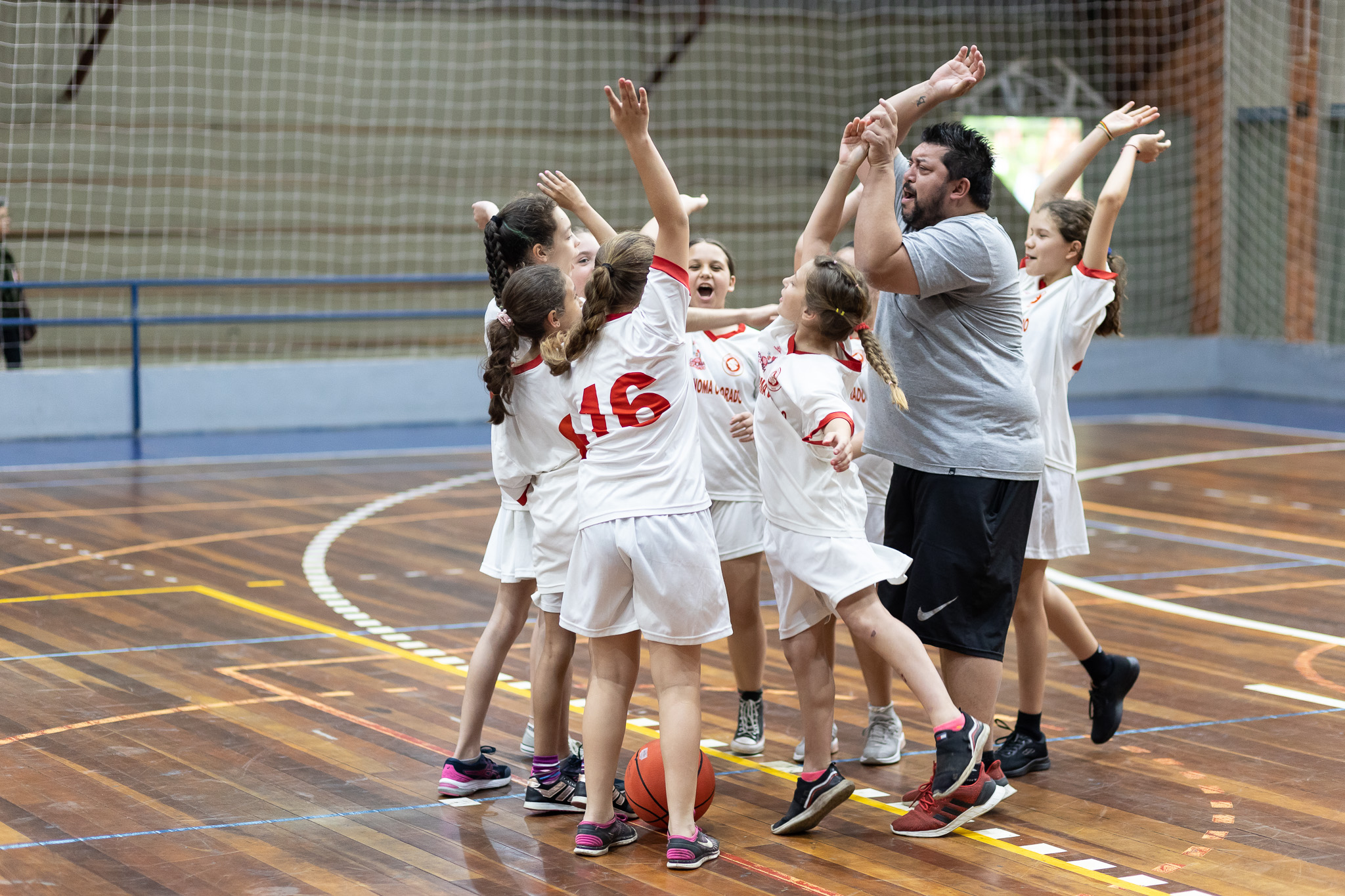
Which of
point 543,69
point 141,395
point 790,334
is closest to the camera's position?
point 790,334

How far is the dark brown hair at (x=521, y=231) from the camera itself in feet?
13.8

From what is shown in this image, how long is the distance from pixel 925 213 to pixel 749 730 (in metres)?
1.61

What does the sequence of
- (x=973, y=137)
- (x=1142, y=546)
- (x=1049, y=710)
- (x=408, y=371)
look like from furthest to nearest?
1. (x=408, y=371)
2. (x=1142, y=546)
3. (x=1049, y=710)
4. (x=973, y=137)

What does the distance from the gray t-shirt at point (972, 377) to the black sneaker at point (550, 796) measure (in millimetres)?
1241

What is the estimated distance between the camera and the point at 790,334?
14.0ft

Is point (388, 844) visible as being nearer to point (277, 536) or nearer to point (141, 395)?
point (277, 536)

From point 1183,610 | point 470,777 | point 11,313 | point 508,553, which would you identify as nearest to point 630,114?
point 508,553

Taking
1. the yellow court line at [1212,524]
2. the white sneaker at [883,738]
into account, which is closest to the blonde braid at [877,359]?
the white sneaker at [883,738]

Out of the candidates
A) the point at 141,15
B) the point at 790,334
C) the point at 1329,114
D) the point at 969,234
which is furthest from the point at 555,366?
the point at 1329,114

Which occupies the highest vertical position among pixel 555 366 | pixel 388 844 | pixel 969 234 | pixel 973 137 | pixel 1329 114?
pixel 1329 114

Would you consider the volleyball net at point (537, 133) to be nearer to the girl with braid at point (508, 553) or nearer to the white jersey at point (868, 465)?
the girl with braid at point (508, 553)

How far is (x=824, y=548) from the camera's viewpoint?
385 centimetres

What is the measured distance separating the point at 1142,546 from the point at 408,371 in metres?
7.01

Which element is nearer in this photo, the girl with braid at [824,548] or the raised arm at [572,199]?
the girl with braid at [824,548]
